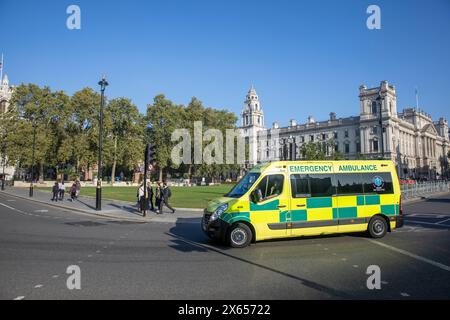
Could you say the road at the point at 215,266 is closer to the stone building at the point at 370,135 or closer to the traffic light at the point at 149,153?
the traffic light at the point at 149,153

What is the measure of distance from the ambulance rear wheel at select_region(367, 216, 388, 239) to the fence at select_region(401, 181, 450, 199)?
20.0 metres

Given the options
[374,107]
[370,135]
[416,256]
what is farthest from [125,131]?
[374,107]

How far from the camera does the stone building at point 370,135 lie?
90562mm

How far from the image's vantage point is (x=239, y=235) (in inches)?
369

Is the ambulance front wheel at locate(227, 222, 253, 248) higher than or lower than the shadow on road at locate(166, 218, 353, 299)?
higher

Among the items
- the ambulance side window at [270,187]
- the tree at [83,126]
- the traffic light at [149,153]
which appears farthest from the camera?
the tree at [83,126]

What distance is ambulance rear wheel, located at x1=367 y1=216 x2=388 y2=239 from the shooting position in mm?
10727

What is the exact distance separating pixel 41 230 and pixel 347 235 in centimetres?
1139

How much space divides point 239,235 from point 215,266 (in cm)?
226

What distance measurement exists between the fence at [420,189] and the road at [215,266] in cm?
1927

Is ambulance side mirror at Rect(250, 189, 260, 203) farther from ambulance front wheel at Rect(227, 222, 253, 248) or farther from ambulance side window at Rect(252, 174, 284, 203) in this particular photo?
ambulance front wheel at Rect(227, 222, 253, 248)

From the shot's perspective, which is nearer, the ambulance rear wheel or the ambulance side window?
the ambulance side window

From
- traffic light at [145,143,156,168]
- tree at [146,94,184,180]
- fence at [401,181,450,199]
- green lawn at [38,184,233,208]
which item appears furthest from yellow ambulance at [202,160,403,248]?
tree at [146,94,184,180]

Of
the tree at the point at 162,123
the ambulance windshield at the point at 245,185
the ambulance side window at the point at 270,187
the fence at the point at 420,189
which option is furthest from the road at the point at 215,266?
the tree at the point at 162,123
